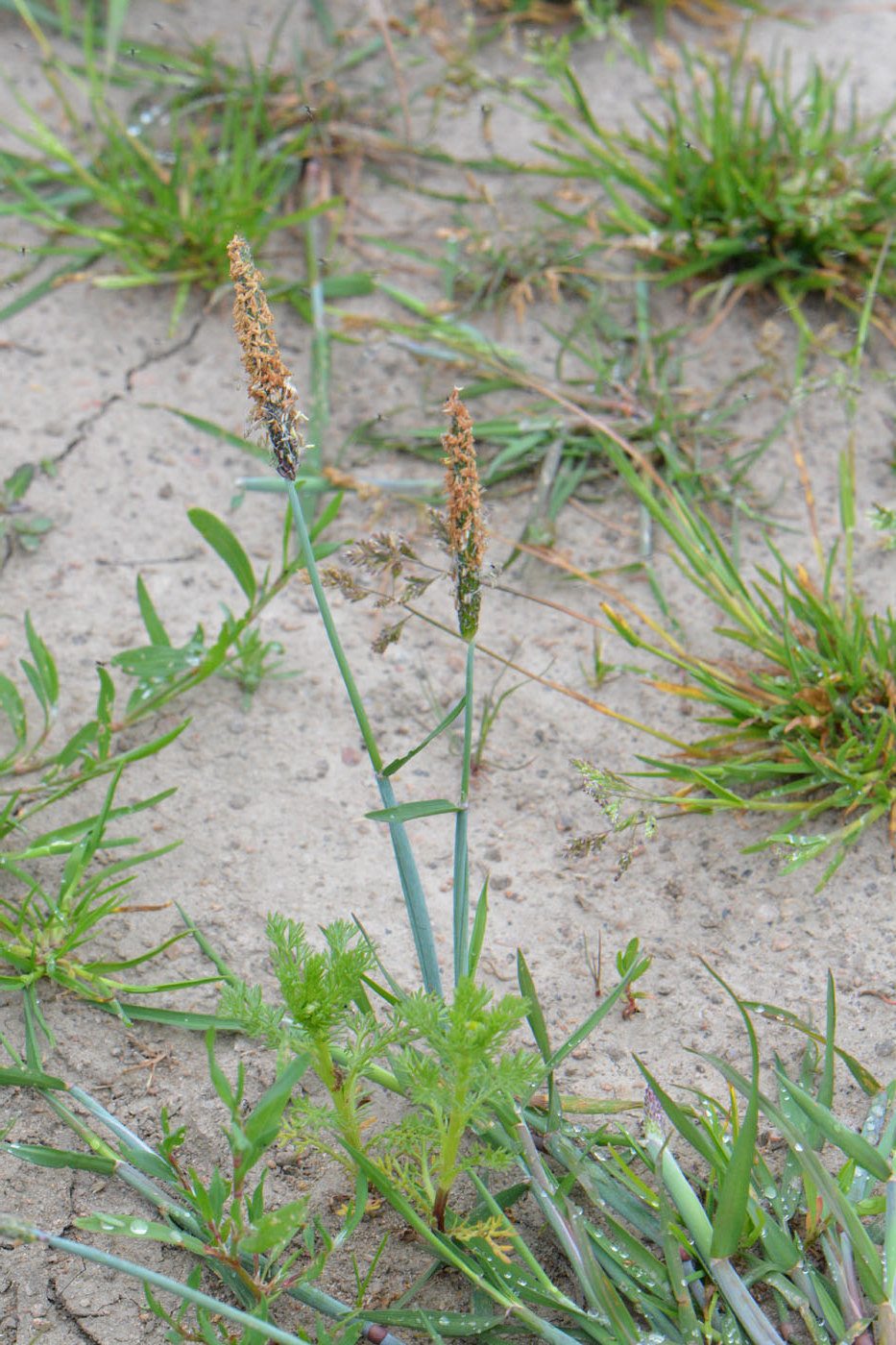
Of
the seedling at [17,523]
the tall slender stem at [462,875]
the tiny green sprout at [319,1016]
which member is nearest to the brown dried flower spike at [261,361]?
the tall slender stem at [462,875]

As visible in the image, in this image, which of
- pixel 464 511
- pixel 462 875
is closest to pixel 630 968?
pixel 462 875

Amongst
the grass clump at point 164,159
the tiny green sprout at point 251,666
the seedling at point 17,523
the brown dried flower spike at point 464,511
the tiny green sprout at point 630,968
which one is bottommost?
the tiny green sprout at point 630,968

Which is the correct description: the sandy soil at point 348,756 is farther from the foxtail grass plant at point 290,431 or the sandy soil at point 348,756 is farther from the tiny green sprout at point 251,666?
the foxtail grass plant at point 290,431

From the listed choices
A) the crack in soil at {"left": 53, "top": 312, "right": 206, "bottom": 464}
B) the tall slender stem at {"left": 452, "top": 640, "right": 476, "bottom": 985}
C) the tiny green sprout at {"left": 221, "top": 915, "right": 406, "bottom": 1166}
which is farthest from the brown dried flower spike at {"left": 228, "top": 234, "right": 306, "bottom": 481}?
the crack in soil at {"left": 53, "top": 312, "right": 206, "bottom": 464}

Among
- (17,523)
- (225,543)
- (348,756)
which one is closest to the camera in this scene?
(225,543)

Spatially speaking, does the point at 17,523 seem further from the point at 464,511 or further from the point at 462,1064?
the point at 462,1064

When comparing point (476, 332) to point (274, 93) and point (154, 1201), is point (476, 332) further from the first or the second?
point (154, 1201)

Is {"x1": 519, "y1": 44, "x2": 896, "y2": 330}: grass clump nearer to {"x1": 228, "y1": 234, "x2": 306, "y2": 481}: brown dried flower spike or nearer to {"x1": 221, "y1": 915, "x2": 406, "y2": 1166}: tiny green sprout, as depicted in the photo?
{"x1": 228, "y1": 234, "x2": 306, "y2": 481}: brown dried flower spike
